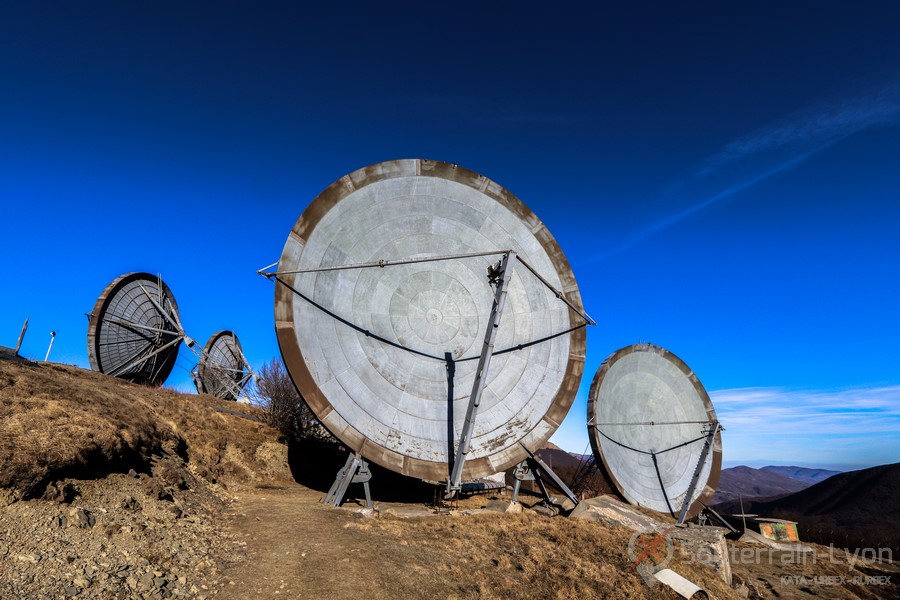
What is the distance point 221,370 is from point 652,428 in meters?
29.8

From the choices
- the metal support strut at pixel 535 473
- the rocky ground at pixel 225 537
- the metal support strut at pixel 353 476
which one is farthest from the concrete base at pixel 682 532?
the metal support strut at pixel 353 476

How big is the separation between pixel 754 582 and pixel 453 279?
49.1 feet

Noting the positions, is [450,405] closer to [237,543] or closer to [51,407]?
[237,543]

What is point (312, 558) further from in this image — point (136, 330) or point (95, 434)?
point (136, 330)

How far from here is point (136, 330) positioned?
25.0 meters

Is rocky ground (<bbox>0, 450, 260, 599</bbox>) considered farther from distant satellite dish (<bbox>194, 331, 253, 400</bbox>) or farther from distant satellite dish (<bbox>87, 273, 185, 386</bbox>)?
distant satellite dish (<bbox>194, 331, 253, 400</bbox>)

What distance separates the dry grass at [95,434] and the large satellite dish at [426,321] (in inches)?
200

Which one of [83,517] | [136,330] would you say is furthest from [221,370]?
[83,517]

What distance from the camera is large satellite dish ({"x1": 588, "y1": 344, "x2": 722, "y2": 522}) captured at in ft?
74.4

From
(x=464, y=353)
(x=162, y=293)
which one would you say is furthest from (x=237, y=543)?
(x=162, y=293)

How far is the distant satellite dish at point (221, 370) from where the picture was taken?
3234cm

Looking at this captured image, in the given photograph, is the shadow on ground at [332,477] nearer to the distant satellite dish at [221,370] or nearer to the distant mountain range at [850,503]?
the distant satellite dish at [221,370]

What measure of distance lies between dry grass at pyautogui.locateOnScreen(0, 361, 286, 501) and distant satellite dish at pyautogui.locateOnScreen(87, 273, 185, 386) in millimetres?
1889

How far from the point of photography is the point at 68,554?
7824 millimetres
